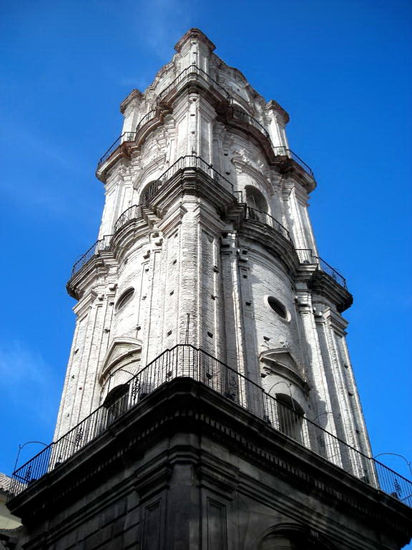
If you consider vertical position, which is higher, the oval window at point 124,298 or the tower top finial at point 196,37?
the tower top finial at point 196,37

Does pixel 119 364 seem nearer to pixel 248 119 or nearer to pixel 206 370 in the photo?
pixel 206 370

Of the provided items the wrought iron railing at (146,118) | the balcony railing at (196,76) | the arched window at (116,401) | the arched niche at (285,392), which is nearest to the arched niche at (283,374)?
the arched niche at (285,392)

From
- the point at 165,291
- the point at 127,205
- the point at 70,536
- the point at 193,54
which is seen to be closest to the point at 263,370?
the point at 165,291

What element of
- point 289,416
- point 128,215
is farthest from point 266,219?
point 289,416

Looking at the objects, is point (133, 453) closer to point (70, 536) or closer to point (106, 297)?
point (70, 536)

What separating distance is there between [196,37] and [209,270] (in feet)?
49.4

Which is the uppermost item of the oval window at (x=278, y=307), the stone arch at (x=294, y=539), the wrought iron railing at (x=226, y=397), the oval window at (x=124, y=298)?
the oval window at (x=124, y=298)

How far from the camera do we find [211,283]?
55.3ft

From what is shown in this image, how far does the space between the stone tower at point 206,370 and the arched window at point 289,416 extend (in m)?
0.03

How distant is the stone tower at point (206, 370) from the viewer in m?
12.2

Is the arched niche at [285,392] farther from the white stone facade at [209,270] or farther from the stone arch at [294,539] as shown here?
the stone arch at [294,539]

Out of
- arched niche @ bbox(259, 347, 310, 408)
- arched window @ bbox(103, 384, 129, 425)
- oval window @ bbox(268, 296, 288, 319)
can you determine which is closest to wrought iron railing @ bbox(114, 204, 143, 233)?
oval window @ bbox(268, 296, 288, 319)

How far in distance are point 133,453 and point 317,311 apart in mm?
9183

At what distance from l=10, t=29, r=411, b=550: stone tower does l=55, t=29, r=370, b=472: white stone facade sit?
6 cm
